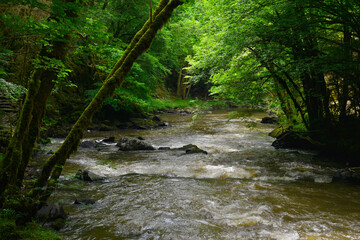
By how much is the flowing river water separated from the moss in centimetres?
73

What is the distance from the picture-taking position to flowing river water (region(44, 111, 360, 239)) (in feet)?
14.7

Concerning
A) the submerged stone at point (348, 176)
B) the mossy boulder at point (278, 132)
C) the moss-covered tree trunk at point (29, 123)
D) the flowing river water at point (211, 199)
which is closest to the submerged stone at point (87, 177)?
the flowing river water at point (211, 199)

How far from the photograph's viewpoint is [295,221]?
4797mm

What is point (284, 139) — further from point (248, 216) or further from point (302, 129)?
point (248, 216)

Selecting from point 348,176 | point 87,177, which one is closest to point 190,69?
point 87,177

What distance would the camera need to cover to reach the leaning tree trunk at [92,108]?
3426 millimetres

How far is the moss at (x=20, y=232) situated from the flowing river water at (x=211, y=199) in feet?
2.41

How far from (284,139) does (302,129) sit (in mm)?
1077

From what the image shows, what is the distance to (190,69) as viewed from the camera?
12352 millimetres

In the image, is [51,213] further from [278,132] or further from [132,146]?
[278,132]

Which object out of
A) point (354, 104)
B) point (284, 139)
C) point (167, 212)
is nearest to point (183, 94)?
point (284, 139)

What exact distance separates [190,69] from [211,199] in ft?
26.0

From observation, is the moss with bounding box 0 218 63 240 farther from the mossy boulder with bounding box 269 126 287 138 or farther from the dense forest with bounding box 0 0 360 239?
the mossy boulder with bounding box 269 126 287 138

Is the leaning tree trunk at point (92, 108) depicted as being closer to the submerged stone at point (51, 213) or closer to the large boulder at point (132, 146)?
the submerged stone at point (51, 213)
